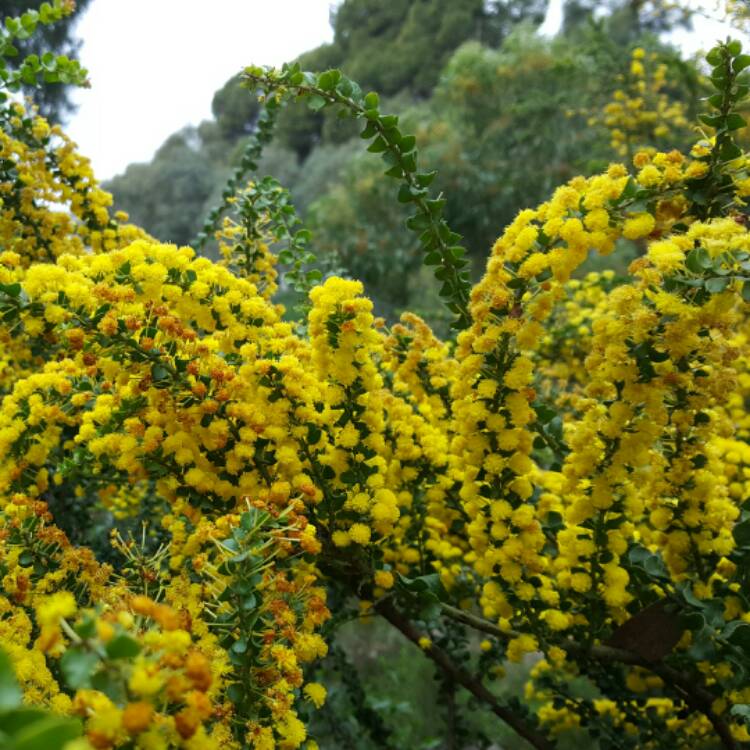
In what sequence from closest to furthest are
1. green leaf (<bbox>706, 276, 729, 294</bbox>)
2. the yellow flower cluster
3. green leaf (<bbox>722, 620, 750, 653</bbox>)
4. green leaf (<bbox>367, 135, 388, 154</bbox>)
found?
green leaf (<bbox>706, 276, 729, 294</bbox>) < green leaf (<bbox>722, 620, 750, 653</bbox>) < green leaf (<bbox>367, 135, 388, 154</bbox>) < the yellow flower cluster

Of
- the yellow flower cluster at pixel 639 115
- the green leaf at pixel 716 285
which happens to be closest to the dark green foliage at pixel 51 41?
the yellow flower cluster at pixel 639 115

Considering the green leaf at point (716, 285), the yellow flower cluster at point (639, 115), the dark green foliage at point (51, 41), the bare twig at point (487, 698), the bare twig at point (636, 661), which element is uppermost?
the dark green foliage at point (51, 41)

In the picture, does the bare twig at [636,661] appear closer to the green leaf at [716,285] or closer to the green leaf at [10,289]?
the green leaf at [716,285]

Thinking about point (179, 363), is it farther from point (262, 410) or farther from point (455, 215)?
point (455, 215)

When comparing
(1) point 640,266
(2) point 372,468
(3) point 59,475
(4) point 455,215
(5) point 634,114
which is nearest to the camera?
(1) point 640,266

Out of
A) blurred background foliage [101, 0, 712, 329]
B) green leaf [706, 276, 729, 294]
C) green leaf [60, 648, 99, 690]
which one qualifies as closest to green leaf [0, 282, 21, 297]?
green leaf [60, 648, 99, 690]

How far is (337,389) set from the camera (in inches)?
51.9

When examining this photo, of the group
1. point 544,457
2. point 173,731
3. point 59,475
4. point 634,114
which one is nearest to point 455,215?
point 634,114

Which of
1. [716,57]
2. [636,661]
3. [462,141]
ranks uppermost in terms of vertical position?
[462,141]

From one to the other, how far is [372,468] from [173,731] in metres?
0.74

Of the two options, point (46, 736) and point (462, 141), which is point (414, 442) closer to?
point (46, 736)

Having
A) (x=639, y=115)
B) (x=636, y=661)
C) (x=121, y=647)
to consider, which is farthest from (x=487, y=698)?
(x=639, y=115)

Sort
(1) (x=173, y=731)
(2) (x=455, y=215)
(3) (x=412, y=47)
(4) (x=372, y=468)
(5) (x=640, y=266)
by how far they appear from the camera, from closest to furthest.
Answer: (1) (x=173, y=731)
(5) (x=640, y=266)
(4) (x=372, y=468)
(2) (x=455, y=215)
(3) (x=412, y=47)

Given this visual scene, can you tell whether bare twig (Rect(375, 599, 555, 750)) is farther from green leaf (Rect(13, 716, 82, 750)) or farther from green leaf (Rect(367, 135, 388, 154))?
green leaf (Rect(13, 716, 82, 750))
